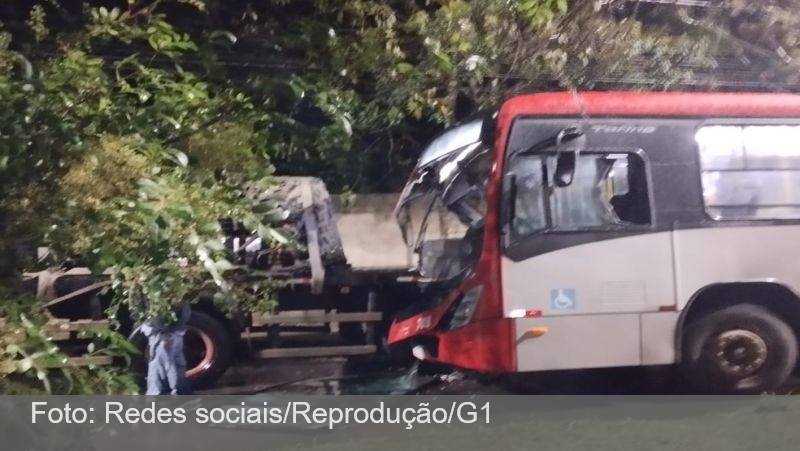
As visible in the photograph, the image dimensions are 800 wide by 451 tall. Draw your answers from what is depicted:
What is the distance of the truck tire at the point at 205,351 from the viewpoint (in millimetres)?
3779

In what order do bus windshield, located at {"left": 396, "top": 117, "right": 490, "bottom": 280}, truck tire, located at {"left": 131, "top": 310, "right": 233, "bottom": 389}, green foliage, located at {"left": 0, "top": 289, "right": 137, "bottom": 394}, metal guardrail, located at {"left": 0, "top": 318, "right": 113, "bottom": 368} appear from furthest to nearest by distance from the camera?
bus windshield, located at {"left": 396, "top": 117, "right": 490, "bottom": 280}
truck tire, located at {"left": 131, "top": 310, "right": 233, "bottom": 389}
metal guardrail, located at {"left": 0, "top": 318, "right": 113, "bottom": 368}
green foliage, located at {"left": 0, "top": 289, "right": 137, "bottom": 394}

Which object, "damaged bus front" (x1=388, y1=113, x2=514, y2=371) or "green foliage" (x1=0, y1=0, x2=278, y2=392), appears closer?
"green foliage" (x1=0, y1=0, x2=278, y2=392)

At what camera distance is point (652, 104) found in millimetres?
3947

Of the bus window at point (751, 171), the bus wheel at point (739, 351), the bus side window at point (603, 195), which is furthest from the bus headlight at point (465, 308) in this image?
the bus window at point (751, 171)

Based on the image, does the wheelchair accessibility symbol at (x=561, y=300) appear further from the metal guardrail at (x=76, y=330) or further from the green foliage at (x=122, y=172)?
the metal guardrail at (x=76, y=330)

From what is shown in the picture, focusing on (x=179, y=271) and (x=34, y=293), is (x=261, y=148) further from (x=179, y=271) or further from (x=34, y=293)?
(x=34, y=293)

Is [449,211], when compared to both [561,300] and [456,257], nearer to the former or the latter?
[456,257]

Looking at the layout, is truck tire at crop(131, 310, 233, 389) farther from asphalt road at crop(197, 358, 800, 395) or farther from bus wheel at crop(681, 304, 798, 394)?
bus wheel at crop(681, 304, 798, 394)

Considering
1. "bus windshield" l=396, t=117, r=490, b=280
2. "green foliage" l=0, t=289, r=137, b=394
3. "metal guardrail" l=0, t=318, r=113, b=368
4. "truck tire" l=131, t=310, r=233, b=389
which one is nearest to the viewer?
"green foliage" l=0, t=289, r=137, b=394

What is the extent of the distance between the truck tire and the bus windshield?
0.82 m

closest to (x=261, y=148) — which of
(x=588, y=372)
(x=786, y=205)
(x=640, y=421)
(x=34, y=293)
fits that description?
(x=34, y=293)

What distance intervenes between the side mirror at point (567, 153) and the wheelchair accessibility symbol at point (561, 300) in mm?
410

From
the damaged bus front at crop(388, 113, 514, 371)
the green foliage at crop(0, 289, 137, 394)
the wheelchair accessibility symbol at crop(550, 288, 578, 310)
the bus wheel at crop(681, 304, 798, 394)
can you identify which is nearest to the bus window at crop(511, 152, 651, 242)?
the damaged bus front at crop(388, 113, 514, 371)

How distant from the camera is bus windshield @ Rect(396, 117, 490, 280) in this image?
3.88 m
